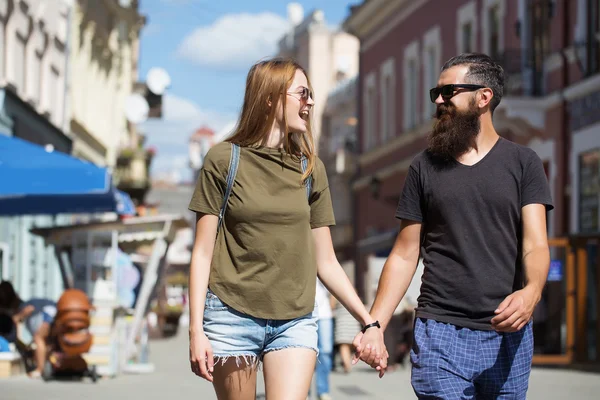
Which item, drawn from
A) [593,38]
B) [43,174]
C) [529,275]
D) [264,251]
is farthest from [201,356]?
[593,38]

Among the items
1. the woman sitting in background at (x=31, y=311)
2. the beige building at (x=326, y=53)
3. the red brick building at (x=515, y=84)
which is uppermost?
the beige building at (x=326, y=53)

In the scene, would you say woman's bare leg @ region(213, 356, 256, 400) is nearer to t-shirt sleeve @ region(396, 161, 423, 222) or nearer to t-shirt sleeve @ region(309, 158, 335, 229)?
t-shirt sleeve @ region(309, 158, 335, 229)

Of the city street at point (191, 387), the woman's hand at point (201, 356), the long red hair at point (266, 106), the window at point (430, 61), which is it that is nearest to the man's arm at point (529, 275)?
the long red hair at point (266, 106)

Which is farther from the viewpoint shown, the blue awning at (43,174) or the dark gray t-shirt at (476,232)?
the blue awning at (43,174)

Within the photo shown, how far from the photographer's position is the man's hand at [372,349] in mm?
5145

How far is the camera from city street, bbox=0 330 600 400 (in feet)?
45.4

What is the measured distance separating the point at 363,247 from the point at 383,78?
47.3ft

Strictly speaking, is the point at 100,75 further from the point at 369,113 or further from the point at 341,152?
the point at 341,152

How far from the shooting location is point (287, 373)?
196 inches

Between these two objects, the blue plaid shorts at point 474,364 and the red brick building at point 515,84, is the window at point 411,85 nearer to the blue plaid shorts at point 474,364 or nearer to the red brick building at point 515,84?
the red brick building at point 515,84

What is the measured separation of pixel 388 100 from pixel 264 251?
35486 millimetres

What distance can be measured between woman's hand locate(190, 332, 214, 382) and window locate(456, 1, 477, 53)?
25677 millimetres

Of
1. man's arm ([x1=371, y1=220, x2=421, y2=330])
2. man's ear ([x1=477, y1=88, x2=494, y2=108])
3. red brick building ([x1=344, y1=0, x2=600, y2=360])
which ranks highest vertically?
red brick building ([x1=344, y1=0, x2=600, y2=360])

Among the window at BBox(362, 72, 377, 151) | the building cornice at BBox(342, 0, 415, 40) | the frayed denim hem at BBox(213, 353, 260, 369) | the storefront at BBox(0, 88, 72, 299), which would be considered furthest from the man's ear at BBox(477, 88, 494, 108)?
the window at BBox(362, 72, 377, 151)
